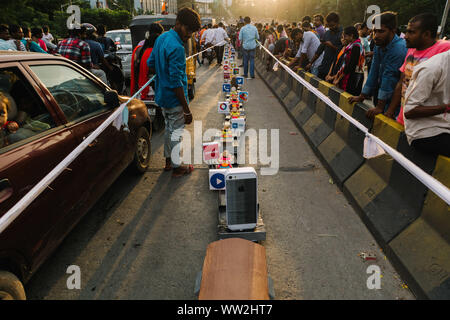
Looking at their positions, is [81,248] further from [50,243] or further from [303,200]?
[303,200]

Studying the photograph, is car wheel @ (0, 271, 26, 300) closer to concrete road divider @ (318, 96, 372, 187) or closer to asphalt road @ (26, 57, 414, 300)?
asphalt road @ (26, 57, 414, 300)

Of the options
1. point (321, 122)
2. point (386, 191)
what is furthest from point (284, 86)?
point (386, 191)

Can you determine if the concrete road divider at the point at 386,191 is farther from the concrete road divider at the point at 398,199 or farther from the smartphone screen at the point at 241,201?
the smartphone screen at the point at 241,201

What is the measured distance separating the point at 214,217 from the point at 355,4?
70.1 meters

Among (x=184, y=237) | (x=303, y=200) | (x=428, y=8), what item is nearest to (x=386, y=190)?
(x=303, y=200)

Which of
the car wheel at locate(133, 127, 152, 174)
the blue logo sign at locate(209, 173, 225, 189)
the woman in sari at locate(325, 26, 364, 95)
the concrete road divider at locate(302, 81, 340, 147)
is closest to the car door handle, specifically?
the blue logo sign at locate(209, 173, 225, 189)

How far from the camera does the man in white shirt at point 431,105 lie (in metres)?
2.72

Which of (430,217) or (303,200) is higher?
(430,217)

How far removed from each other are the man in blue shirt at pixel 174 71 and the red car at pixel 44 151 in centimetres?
89

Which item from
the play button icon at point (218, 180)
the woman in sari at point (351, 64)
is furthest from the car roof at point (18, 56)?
the woman in sari at point (351, 64)

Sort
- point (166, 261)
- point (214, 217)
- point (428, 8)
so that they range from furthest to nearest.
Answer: point (428, 8) < point (214, 217) < point (166, 261)

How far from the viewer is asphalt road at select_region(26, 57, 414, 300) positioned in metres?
2.83

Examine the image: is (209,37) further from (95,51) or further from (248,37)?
(95,51)
